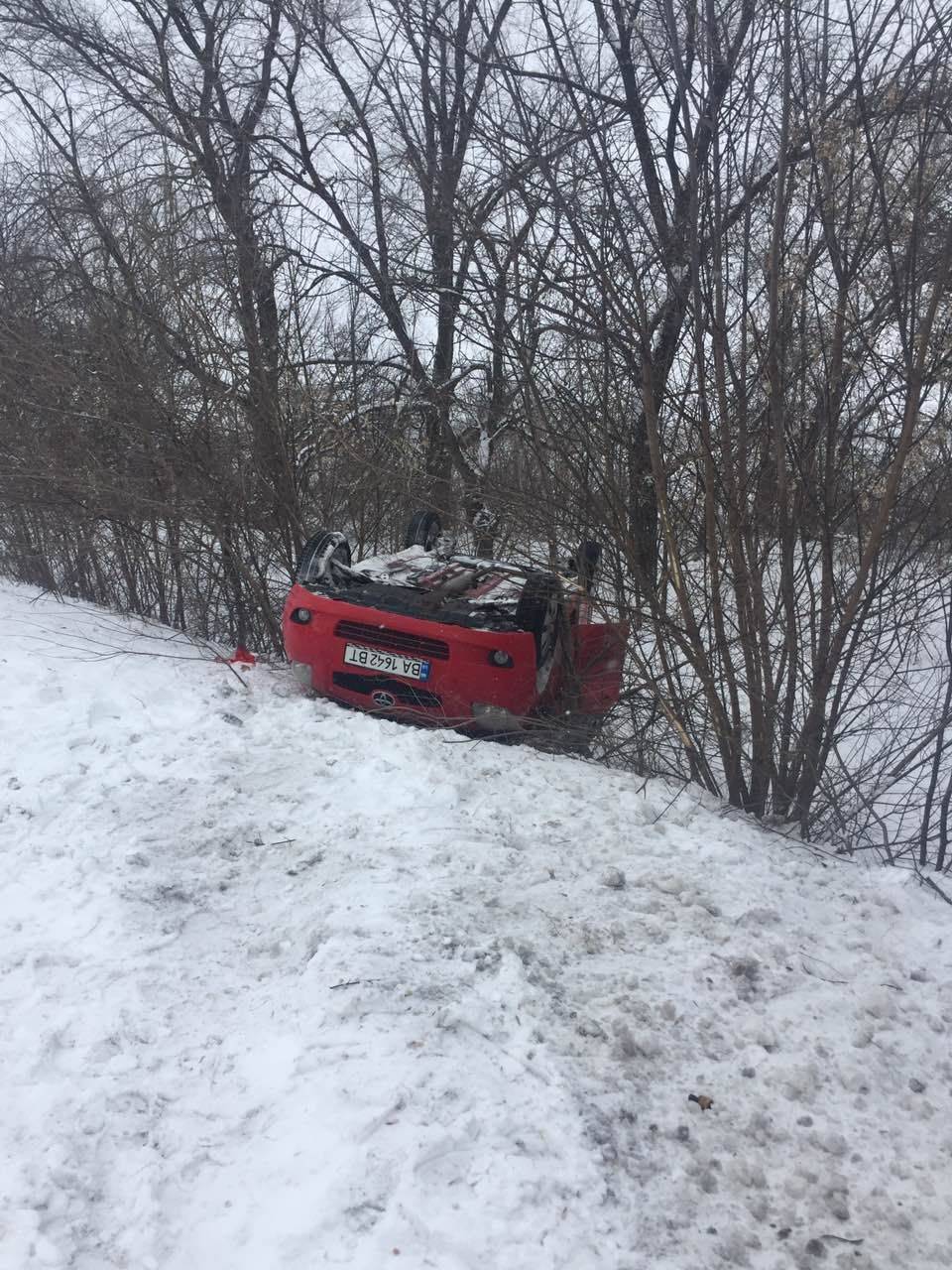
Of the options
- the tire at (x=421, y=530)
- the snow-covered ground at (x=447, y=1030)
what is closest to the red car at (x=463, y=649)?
the snow-covered ground at (x=447, y=1030)

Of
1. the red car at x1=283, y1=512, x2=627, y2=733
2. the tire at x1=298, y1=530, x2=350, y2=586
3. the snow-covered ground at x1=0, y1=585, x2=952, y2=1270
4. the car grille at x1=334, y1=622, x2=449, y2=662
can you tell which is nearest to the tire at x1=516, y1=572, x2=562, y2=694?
the red car at x1=283, y1=512, x2=627, y2=733

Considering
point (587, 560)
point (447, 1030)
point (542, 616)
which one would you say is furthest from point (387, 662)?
point (447, 1030)

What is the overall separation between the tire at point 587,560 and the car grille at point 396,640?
0.99m

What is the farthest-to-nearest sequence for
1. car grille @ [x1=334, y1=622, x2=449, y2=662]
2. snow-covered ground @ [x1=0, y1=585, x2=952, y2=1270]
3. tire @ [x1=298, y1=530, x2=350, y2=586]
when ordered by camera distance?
tire @ [x1=298, y1=530, x2=350, y2=586]
car grille @ [x1=334, y1=622, x2=449, y2=662]
snow-covered ground @ [x1=0, y1=585, x2=952, y2=1270]

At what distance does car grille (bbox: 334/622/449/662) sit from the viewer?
5461mm

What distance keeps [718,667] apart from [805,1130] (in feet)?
8.56

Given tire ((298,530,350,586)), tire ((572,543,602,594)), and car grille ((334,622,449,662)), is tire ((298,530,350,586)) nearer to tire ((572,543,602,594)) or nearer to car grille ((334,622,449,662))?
car grille ((334,622,449,662))

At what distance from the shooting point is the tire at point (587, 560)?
508 centimetres

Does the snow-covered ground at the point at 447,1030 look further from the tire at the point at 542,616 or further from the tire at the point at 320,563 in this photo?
the tire at the point at 320,563

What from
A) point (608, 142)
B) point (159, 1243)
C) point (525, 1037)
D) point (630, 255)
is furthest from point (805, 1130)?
point (608, 142)

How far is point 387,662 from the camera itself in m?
5.57

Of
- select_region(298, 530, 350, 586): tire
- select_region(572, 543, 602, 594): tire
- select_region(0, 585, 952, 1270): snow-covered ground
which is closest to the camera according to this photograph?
select_region(0, 585, 952, 1270): snow-covered ground

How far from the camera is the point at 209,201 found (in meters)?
8.54

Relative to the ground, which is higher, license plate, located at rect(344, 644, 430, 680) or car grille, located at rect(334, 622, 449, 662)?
car grille, located at rect(334, 622, 449, 662)
